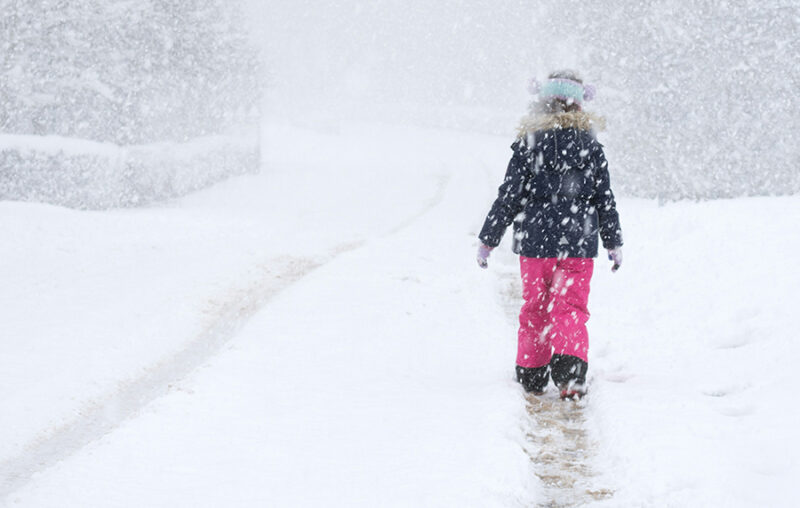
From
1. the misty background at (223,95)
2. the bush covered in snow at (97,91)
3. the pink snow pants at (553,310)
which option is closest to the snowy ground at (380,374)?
the pink snow pants at (553,310)

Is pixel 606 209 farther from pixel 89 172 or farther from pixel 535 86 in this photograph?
pixel 89 172

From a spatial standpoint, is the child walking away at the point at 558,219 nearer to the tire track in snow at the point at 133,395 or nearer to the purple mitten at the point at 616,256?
the purple mitten at the point at 616,256

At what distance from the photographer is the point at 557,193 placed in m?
5.58

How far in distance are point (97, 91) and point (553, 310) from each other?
14.4 m

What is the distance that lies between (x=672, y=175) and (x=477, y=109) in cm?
3642

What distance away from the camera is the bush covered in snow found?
52.7 ft

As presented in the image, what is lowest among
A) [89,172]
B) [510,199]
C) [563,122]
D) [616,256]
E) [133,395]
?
[133,395]

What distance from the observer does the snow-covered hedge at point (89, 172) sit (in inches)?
616

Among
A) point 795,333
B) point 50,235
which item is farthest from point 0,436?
point 50,235

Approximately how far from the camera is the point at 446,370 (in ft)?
21.2

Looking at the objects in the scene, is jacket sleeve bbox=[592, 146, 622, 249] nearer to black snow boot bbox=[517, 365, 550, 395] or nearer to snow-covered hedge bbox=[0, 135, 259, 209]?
black snow boot bbox=[517, 365, 550, 395]

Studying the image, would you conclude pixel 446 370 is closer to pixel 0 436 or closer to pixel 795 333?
pixel 795 333

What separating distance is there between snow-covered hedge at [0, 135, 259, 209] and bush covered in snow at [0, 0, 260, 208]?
21 millimetres

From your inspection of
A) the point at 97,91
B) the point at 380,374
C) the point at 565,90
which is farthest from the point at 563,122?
the point at 97,91
